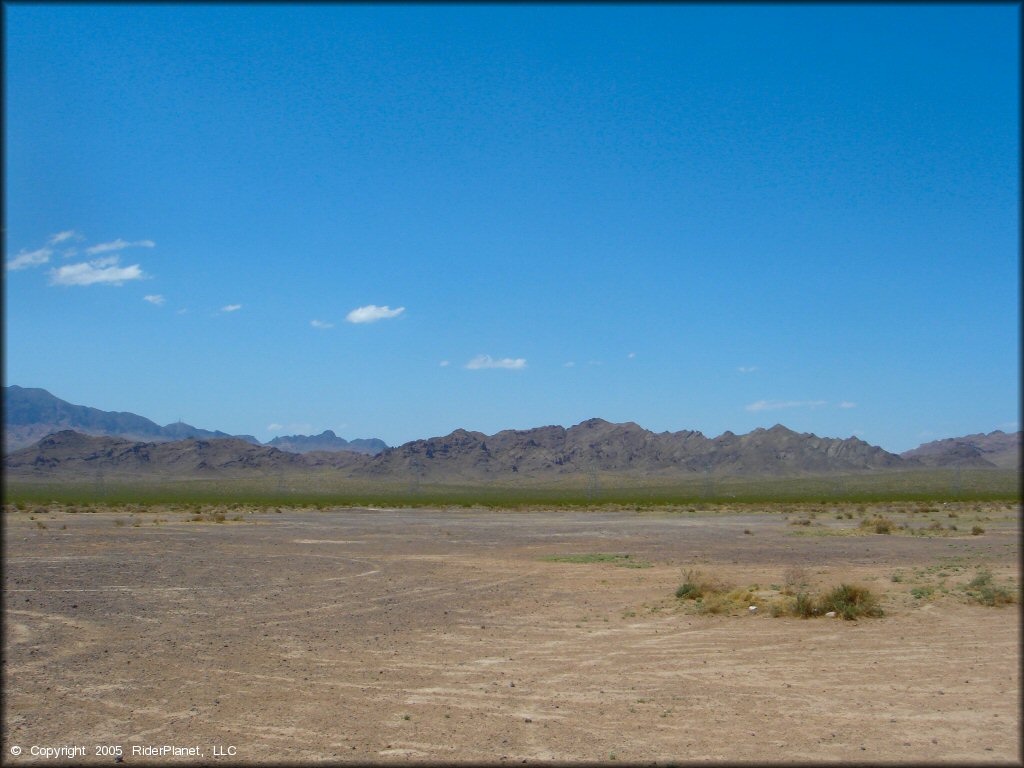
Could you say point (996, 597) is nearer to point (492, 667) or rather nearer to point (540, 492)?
point (492, 667)

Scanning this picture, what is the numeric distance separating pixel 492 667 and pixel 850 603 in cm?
824

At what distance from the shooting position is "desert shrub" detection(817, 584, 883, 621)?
1730 centimetres

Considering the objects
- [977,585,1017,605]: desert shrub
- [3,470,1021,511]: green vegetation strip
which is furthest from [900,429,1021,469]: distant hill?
[3,470,1021,511]: green vegetation strip

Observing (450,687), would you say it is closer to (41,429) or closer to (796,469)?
(41,429)

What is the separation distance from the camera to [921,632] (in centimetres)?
1584

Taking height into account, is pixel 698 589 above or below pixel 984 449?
below

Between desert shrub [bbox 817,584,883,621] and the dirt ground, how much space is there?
323 mm

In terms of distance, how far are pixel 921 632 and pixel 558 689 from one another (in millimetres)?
7789

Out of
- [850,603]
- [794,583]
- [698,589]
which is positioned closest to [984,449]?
[850,603]

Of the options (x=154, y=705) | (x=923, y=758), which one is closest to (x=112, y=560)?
(x=154, y=705)

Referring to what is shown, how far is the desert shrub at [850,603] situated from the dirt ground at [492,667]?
0.32 meters

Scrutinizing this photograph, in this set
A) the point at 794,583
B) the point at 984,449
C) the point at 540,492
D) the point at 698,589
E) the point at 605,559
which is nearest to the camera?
the point at 984,449

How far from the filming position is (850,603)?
57.8ft

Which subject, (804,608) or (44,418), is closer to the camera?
(804,608)
